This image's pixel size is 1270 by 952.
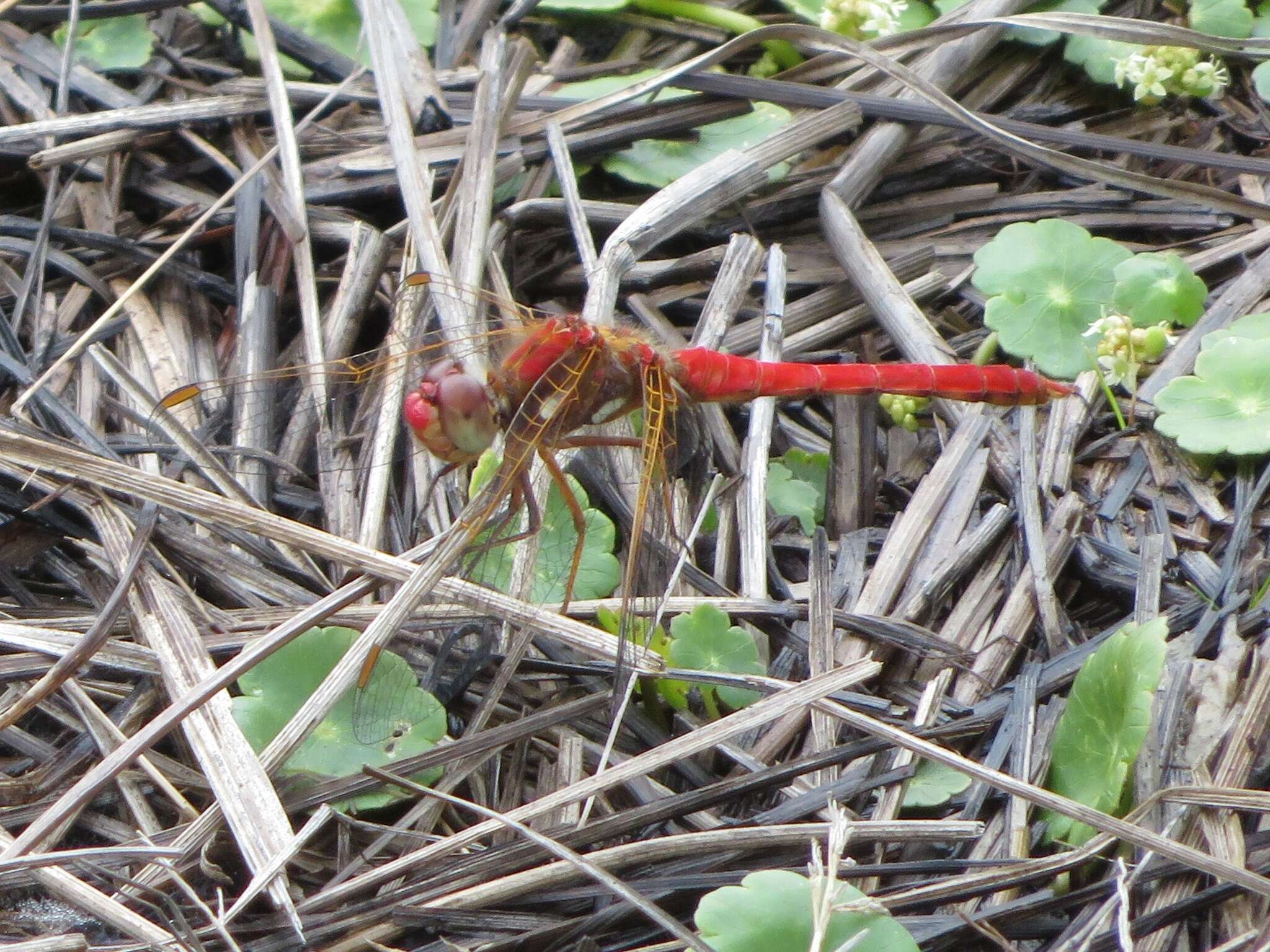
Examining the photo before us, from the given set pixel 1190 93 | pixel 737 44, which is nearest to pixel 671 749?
pixel 737 44

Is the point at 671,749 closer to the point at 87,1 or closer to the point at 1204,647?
the point at 1204,647

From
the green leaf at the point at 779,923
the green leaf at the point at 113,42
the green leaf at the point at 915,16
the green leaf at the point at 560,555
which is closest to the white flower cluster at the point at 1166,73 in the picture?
the green leaf at the point at 915,16

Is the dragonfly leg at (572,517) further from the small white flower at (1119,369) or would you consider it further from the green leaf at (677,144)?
the small white flower at (1119,369)

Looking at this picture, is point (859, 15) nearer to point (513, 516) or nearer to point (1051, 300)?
point (1051, 300)

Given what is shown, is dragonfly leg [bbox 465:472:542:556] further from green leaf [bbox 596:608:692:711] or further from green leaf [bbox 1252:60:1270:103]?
green leaf [bbox 1252:60:1270:103]

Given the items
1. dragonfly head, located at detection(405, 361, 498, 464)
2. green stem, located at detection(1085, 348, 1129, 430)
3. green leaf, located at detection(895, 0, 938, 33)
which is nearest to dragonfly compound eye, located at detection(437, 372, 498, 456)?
dragonfly head, located at detection(405, 361, 498, 464)

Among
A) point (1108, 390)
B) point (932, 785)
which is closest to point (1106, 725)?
point (932, 785)
